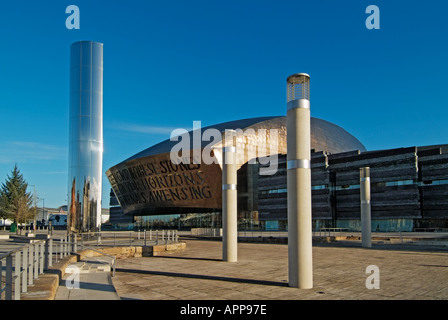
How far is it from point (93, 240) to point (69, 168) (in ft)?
14.8

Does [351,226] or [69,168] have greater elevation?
[69,168]

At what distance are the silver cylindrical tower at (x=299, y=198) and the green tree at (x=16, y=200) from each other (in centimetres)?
4785

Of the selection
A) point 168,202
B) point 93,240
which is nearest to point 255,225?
point 168,202

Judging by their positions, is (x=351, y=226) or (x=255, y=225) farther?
(x=255, y=225)

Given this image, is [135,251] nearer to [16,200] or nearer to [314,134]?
[16,200]

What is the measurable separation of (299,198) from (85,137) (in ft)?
48.7

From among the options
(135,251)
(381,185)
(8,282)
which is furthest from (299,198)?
(381,185)

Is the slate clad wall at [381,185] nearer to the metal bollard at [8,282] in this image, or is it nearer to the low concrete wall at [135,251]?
the low concrete wall at [135,251]

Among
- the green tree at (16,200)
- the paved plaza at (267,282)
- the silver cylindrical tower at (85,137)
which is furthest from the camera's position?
the green tree at (16,200)

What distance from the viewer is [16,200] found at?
49.9 meters

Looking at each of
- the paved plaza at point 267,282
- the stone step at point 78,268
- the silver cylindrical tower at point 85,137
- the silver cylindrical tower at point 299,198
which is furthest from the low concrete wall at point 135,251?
the silver cylindrical tower at point 299,198

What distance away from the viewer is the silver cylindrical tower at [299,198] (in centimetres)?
1057
